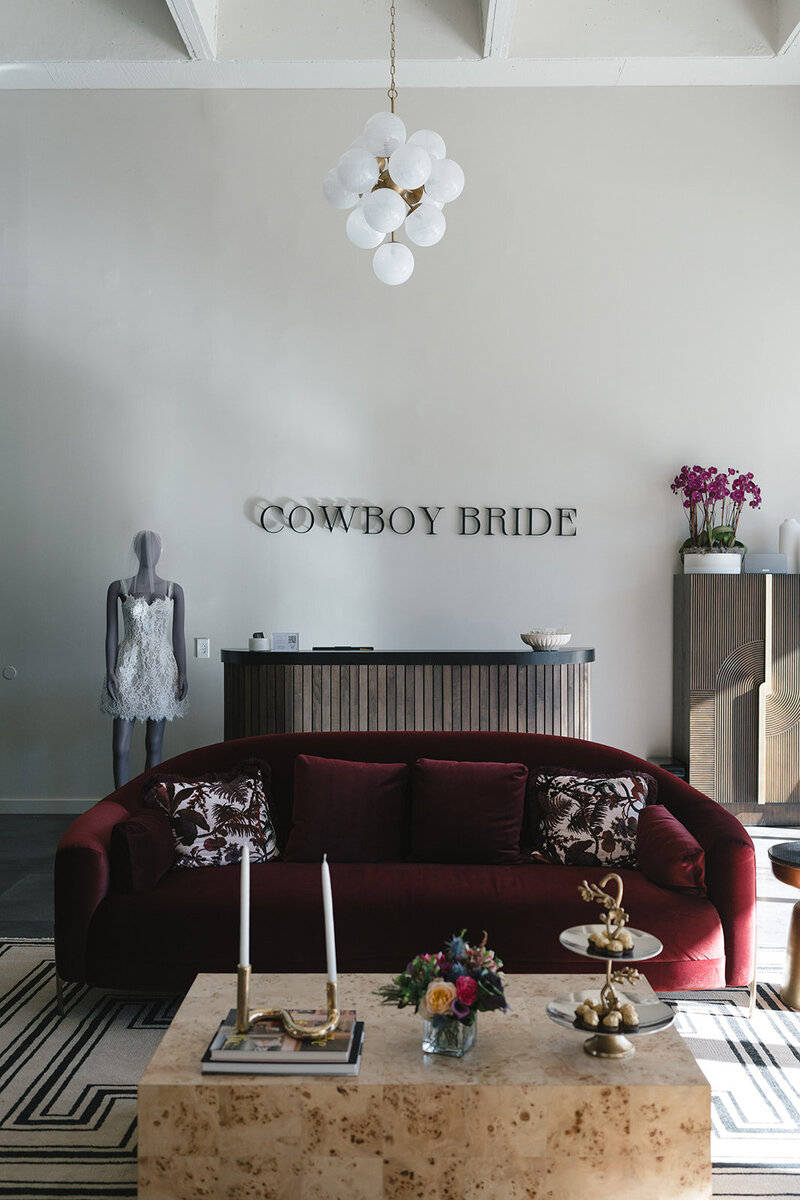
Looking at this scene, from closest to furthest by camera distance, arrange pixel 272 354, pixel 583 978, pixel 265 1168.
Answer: pixel 265 1168, pixel 583 978, pixel 272 354

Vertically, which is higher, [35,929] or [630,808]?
[630,808]

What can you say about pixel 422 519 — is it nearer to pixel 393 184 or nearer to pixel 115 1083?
pixel 393 184

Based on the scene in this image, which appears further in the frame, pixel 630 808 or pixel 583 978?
pixel 630 808

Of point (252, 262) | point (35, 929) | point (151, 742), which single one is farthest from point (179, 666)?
point (252, 262)

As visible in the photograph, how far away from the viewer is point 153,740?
565 cm

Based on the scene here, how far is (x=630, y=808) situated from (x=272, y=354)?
3.84 metres

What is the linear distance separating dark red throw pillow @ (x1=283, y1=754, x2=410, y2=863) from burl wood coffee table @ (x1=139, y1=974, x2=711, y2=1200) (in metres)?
1.46

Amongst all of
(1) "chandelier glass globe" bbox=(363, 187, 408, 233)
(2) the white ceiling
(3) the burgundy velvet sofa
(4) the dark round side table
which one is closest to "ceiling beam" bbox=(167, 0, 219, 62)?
(2) the white ceiling

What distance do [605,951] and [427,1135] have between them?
0.52 m

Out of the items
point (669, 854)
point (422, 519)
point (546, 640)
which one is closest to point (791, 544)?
point (546, 640)

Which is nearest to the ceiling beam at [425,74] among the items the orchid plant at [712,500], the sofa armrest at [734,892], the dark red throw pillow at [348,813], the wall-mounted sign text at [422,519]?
the orchid plant at [712,500]

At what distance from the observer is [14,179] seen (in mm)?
6195

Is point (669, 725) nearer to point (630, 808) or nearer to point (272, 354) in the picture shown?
point (630, 808)

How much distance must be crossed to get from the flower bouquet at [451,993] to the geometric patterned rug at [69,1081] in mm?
783
